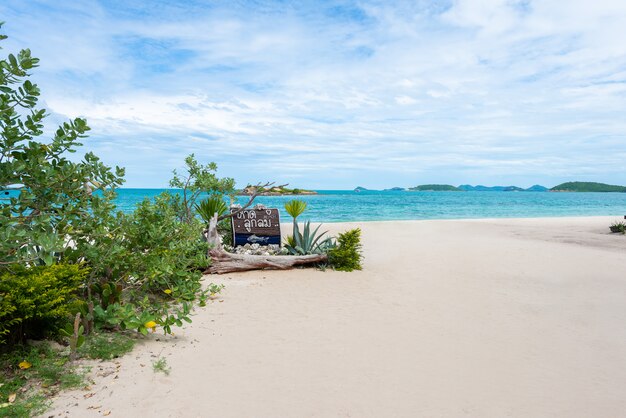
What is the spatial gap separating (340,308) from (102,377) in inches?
153

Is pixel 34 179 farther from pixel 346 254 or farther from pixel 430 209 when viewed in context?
pixel 430 209

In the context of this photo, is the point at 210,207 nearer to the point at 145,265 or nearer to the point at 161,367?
the point at 145,265

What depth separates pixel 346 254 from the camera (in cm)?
1052

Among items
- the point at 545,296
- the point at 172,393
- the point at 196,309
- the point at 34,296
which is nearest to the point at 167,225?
the point at 196,309

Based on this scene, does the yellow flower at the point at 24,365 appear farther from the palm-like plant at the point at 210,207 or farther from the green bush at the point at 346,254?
the green bush at the point at 346,254

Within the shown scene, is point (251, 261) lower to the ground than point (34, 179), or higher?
lower

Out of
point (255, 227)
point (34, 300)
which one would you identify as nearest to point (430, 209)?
point (255, 227)

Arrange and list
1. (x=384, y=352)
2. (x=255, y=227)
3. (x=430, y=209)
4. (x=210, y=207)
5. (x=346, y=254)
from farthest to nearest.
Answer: (x=430, y=209), (x=255, y=227), (x=210, y=207), (x=346, y=254), (x=384, y=352)

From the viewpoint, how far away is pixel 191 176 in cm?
1199

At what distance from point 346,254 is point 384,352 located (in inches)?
204

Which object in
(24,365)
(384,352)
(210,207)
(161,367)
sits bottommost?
(384,352)

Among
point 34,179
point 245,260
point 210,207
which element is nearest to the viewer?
point 34,179

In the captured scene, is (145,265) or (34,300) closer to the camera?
(34,300)

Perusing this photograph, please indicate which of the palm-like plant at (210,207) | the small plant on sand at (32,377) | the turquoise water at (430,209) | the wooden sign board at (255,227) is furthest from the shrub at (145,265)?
the turquoise water at (430,209)
